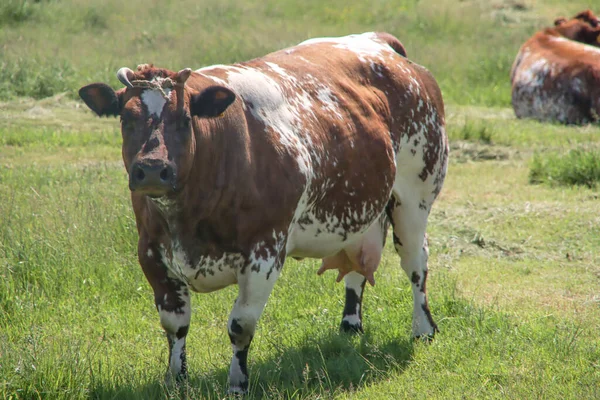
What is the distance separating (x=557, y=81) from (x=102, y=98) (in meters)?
10.8

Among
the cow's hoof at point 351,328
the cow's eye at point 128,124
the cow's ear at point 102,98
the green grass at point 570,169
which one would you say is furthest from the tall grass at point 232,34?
the cow's eye at point 128,124

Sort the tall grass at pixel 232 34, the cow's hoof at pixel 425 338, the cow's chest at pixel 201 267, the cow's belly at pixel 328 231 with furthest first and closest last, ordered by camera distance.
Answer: the tall grass at pixel 232 34 < the cow's hoof at pixel 425 338 < the cow's belly at pixel 328 231 < the cow's chest at pixel 201 267

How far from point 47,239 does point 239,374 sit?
2510 millimetres

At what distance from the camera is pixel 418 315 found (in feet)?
19.4

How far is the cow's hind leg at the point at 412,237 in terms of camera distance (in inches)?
236

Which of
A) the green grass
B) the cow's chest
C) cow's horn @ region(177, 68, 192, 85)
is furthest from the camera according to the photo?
the green grass

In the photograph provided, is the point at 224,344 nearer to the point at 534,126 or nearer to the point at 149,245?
the point at 149,245

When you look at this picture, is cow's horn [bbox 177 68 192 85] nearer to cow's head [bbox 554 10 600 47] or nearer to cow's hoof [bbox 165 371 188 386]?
cow's hoof [bbox 165 371 188 386]

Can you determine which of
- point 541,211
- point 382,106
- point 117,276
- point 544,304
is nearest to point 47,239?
point 117,276

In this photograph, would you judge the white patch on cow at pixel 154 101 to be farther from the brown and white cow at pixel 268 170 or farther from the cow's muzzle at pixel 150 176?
the cow's muzzle at pixel 150 176

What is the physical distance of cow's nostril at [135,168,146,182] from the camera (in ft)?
12.7

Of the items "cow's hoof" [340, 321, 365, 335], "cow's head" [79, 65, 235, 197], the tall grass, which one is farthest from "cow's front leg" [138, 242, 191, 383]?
the tall grass

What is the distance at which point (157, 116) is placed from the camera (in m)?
4.07

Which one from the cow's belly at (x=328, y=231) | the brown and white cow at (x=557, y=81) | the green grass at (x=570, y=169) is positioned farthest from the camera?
the brown and white cow at (x=557, y=81)
